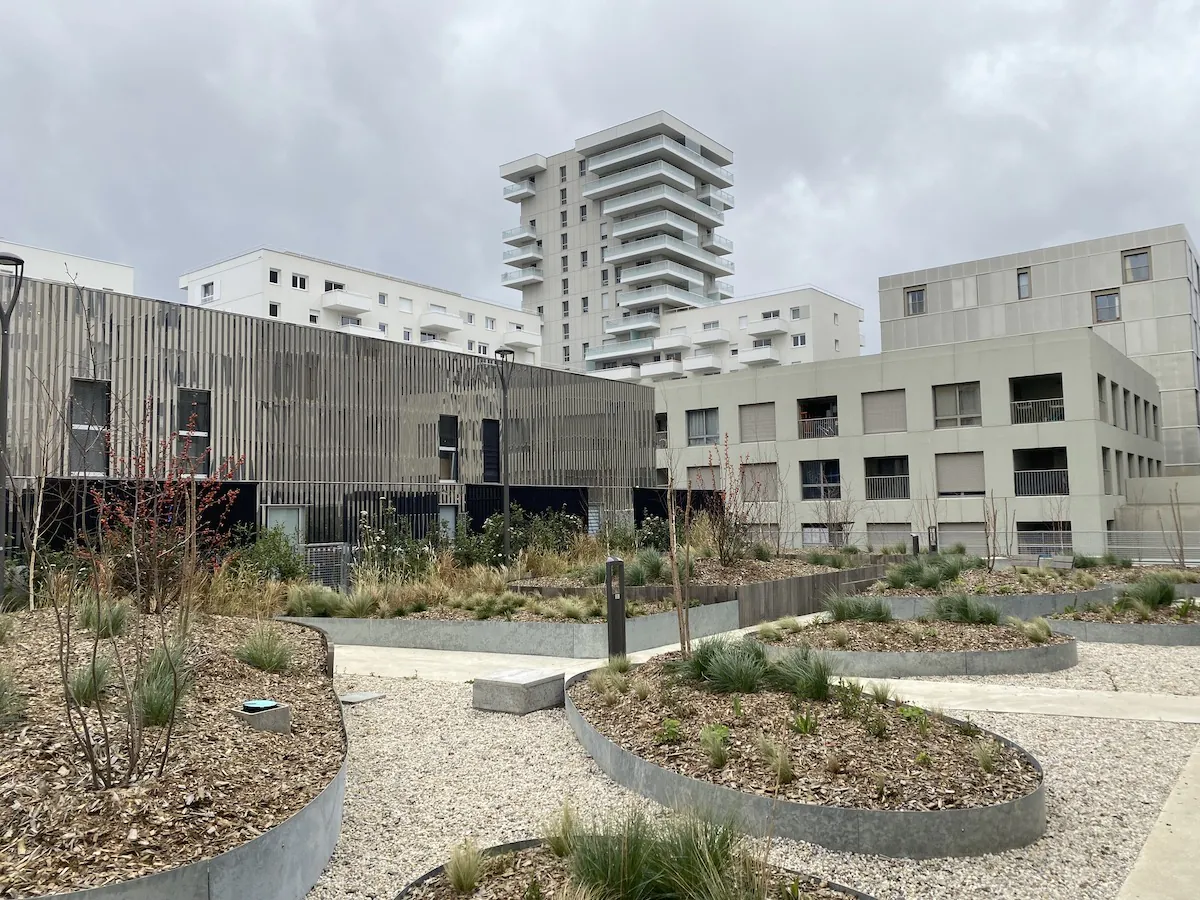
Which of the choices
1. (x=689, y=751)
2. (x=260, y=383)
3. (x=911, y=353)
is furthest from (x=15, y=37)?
(x=911, y=353)

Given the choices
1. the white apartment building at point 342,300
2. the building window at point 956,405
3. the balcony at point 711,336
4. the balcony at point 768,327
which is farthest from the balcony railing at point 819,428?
the balcony at point 711,336

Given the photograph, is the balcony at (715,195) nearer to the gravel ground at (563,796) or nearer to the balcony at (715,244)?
the balcony at (715,244)

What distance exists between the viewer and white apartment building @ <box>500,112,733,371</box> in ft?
216

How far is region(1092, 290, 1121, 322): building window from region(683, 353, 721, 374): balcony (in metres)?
25.5

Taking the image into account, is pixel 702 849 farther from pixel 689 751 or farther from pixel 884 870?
pixel 689 751

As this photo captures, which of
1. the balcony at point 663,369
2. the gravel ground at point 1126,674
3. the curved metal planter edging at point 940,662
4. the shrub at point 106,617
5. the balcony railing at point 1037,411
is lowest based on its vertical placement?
the gravel ground at point 1126,674

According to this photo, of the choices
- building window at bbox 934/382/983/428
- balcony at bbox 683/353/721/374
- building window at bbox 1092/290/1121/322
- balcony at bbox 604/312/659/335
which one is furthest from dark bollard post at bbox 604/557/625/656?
balcony at bbox 604/312/659/335

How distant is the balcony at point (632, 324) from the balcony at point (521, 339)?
566 cm

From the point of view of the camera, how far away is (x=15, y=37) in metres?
15.0

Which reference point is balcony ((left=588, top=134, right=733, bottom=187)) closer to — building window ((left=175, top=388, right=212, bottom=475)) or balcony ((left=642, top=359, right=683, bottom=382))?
balcony ((left=642, top=359, right=683, bottom=382))

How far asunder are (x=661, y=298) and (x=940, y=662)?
57058 mm

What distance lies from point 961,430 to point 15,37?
2944 cm

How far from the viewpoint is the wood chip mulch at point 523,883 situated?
3.76 meters

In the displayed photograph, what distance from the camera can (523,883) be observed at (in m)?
3.88
